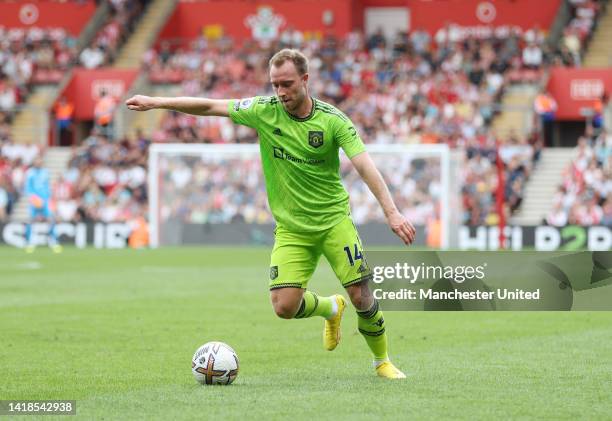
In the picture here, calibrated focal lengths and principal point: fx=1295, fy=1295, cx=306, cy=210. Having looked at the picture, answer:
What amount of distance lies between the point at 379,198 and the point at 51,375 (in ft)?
9.96

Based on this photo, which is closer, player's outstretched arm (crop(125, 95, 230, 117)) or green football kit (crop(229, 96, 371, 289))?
player's outstretched arm (crop(125, 95, 230, 117))

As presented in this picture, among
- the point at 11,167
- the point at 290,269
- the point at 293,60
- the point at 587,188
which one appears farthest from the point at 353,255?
the point at 11,167

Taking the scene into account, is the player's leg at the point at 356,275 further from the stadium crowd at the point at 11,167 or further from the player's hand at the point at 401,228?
the stadium crowd at the point at 11,167

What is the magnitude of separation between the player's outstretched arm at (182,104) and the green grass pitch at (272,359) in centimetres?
202

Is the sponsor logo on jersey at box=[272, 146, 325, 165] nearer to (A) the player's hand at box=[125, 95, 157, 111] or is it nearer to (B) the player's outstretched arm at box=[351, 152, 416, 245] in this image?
(B) the player's outstretched arm at box=[351, 152, 416, 245]

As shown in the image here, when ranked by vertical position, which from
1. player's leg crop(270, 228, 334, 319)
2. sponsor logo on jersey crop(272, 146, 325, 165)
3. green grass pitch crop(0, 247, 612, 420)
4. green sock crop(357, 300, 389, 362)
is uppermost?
sponsor logo on jersey crop(272, 146, 325, 165)

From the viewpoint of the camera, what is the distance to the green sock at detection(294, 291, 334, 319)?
9.94 m

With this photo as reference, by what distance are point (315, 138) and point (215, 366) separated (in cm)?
182

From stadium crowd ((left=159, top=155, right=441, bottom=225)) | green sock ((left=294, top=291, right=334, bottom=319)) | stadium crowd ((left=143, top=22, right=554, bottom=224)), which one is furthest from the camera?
stadium crowd ((left=143, top=22, right=554, bottom=224))

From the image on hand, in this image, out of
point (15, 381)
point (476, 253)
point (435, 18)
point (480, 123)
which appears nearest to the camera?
point (15, 381)

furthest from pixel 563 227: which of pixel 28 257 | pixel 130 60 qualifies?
pixel 130 60

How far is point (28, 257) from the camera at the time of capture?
28.7 meters

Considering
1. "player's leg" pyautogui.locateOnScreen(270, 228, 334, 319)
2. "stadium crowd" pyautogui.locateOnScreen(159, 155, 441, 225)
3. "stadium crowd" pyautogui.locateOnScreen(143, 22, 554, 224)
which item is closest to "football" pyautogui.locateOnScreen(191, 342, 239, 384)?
"player's leg" pyautogui.locateOnScreen(270, 228, 334, 319)

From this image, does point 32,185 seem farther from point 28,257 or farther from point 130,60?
point 130,60
